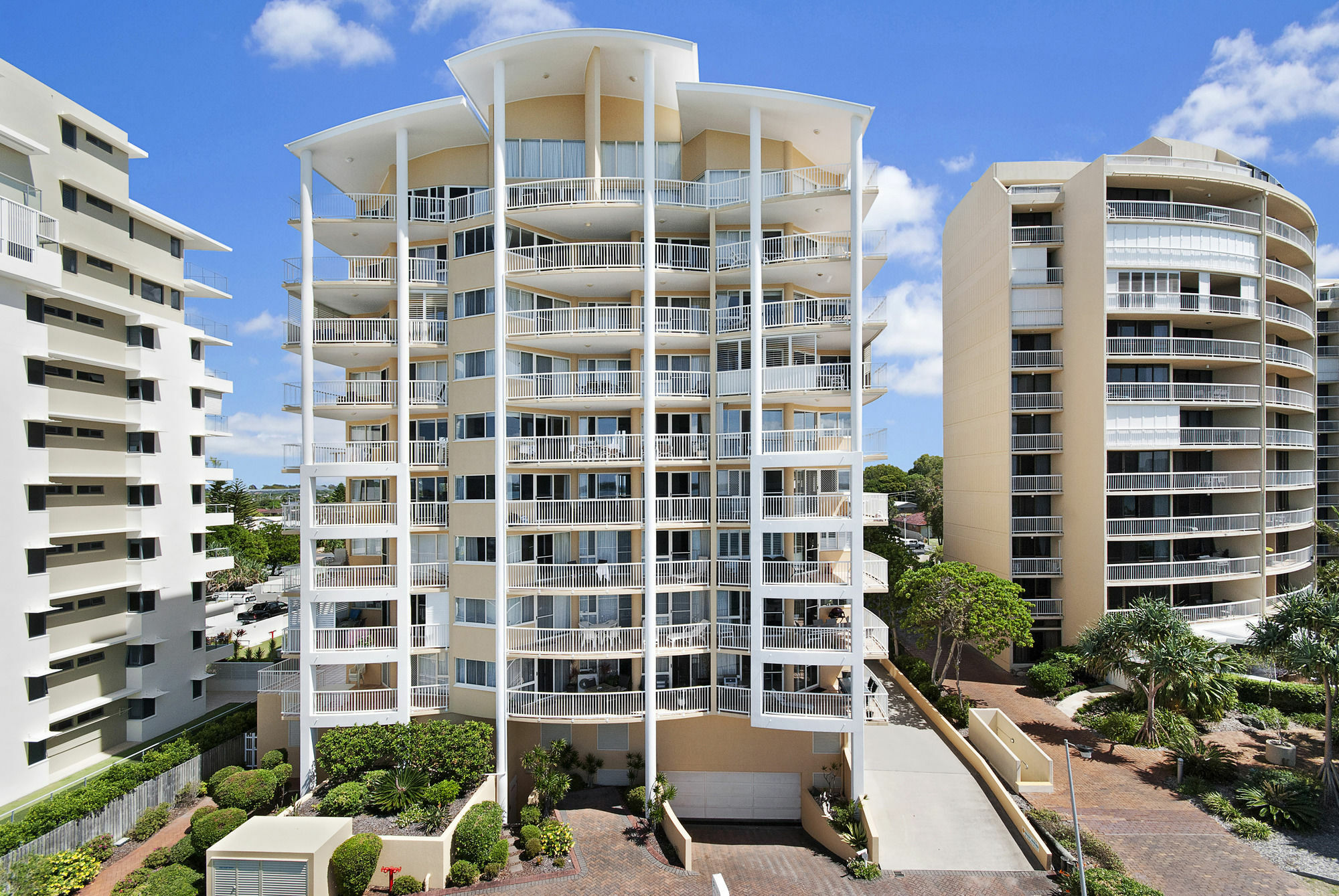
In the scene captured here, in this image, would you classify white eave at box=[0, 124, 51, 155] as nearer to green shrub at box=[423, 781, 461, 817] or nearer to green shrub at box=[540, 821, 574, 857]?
green shrub at box=[423, 781, 461, 817]

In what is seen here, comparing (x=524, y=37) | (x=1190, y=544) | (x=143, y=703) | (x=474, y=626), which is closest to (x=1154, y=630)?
(x=1190, y=544)

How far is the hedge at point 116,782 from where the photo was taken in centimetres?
1898

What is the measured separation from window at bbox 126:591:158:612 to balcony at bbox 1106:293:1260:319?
47029mm

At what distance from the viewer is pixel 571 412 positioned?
24.8m

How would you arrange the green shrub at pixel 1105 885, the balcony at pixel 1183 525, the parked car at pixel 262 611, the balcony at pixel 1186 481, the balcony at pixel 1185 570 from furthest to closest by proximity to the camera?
the parked car at pixel 262 611
the balcony at pixel 1186 481
the balcony at pixel 1183 525
the balcony at pixel 1185 570
the green shrub at pixel 1105 885

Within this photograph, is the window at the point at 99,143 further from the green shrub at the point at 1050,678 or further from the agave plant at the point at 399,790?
the green shrub at the point at 1050,678

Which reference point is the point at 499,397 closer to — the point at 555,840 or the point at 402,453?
the point at 402,453

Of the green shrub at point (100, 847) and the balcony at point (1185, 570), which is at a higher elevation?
the balcony at point (1185, 570)

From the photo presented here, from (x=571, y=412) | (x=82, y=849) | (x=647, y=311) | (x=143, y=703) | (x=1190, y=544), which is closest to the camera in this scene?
(x=82, y=849)

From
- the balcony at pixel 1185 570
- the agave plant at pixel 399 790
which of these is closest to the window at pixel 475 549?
the agave plant at pixel 399 790

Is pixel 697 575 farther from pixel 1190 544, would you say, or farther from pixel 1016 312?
pixel 1190 544

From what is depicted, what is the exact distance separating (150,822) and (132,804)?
3.20 ft

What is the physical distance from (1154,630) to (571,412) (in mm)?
24610

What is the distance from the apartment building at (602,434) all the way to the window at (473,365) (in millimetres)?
84
